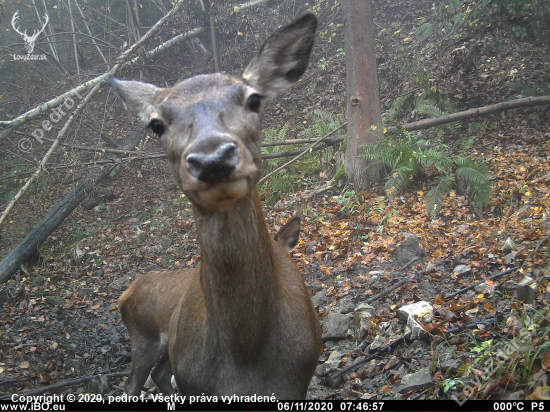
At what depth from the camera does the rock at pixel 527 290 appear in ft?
15.1

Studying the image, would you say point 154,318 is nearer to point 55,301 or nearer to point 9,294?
point 55,301

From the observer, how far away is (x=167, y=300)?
562 centimetres

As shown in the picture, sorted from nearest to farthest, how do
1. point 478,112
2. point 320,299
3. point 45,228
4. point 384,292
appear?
point 384,292, point 320,299, point 478,112, point 45,228

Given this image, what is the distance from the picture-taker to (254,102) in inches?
140

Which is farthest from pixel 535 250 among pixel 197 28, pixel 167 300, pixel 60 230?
pixel 197 28

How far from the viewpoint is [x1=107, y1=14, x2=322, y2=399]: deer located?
304 centimetres

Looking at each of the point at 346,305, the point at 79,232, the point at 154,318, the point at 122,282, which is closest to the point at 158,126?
the point at 154,318

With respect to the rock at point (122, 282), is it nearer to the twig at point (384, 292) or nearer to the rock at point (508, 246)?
the twig at point (384, 292)

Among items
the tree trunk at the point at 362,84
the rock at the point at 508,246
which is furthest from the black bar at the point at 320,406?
the tree trunk at the point at 362,84

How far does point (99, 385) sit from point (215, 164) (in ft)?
15.6

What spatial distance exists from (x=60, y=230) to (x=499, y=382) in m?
11.8

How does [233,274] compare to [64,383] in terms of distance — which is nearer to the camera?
[233,274]

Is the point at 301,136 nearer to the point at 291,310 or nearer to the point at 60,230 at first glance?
the point at 60,230

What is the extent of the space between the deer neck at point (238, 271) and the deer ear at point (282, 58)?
52.9 inches
